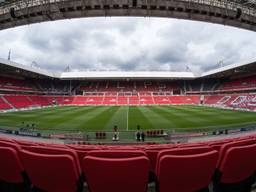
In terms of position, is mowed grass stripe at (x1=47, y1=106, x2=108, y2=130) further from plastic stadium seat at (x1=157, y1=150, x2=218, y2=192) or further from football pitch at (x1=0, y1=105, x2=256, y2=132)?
plastic stadium seat at (x1=157, y1=150, x2=218, y2=192)

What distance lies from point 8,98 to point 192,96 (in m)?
57.4

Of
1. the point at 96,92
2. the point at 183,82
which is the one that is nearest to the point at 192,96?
the point at 183,82

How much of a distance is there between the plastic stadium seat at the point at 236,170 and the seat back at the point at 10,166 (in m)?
2.74

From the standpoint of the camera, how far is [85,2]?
10.6 m

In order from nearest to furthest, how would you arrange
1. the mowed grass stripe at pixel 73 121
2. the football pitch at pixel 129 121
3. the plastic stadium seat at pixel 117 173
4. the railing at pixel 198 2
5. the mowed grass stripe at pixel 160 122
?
the plastic stadium seat at pixel 117 173 → the railing at pixel 198 2 → the football pitch at pixel 129 121 → the mowed grass stripe at pixel 160 122 → the mowed grass stripe at pixel 73 121

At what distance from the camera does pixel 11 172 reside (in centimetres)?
245

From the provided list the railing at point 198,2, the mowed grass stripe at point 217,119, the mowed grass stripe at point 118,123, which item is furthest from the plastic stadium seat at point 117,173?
the mowed grass stripe at point 217,119

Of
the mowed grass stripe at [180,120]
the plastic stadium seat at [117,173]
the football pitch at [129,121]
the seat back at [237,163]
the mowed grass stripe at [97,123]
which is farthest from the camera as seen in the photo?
the mowed grass stripe at [180,120]

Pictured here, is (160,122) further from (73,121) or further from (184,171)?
(184,171)

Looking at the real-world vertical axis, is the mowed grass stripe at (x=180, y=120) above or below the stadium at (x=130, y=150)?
below

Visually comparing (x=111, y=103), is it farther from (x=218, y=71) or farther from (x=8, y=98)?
(x=218, y=71)

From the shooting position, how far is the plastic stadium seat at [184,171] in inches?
77.2

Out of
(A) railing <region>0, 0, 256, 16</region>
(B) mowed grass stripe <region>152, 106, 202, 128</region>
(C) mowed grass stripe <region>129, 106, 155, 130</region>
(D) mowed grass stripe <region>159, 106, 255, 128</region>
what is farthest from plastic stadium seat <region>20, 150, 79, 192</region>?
(D) mowed grass stripe <region>159, 106, 255, 128</region>

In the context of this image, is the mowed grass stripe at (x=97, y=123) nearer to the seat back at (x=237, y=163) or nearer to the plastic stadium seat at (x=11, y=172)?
the plastic stadium seat at (x=11, y=172)
